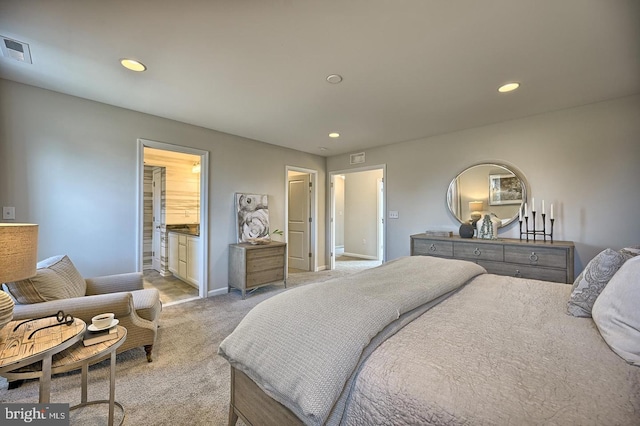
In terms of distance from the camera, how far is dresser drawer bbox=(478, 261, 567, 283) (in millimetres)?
Result: 2648

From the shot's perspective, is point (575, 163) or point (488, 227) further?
point (488, 227)

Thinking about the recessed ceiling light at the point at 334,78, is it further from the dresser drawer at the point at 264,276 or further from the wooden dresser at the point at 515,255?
the dresser drawer at the point at 264,276

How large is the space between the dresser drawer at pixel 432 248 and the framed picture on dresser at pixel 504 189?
89 centimetres

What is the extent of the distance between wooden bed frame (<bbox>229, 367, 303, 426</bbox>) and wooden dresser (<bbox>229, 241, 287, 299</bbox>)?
246 centimetres

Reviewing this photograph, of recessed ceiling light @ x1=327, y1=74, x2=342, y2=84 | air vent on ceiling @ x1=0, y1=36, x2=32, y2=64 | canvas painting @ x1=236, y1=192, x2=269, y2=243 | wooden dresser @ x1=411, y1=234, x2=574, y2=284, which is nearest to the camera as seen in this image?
air vent on ceiling @ x1=0, y1=36, x2=32, y2=64

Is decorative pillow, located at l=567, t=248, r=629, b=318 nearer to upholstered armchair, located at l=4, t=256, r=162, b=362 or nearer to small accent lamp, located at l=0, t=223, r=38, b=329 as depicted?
small accent lamp, located at l=0, t=223, r=38, b=329

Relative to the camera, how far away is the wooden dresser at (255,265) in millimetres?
3717

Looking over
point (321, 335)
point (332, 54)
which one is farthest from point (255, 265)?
point (321, 335)

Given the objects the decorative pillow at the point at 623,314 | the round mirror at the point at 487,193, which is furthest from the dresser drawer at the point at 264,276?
the decorative pillow at the point at 623,314

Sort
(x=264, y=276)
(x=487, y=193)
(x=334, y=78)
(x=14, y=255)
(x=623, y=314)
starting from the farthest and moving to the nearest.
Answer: (x=264, y=276) → (x=487, y=193) → (x=334, y=78) → (x=14, y=255) → (x=623, y=314)

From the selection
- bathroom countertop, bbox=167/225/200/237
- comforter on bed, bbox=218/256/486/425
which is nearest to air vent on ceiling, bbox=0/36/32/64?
bathroom countertop, bbox=167/225/200/237

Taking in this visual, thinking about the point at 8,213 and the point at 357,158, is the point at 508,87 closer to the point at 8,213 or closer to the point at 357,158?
the point at 357,158

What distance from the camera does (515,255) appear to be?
2885 millimetres

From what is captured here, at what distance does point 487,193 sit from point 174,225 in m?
5.61
